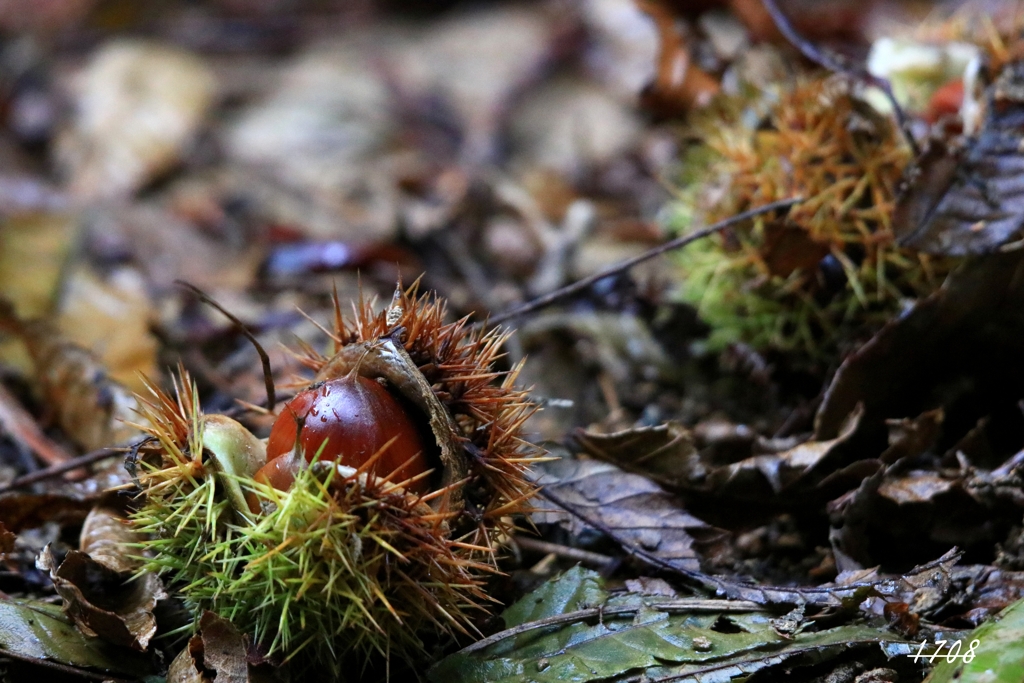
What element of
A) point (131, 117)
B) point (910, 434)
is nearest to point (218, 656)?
point (910, 434)

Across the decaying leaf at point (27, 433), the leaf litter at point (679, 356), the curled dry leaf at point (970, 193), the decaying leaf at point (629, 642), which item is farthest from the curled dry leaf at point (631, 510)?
the decaying leaf at point (27, 433)

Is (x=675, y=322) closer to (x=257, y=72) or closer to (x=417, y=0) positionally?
(x=257, y=72)

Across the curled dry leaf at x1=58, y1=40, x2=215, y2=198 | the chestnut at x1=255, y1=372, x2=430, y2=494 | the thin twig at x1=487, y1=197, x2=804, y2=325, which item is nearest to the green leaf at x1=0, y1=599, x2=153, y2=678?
the chestnut at x1=255, y1=372, x2=430, y2=494

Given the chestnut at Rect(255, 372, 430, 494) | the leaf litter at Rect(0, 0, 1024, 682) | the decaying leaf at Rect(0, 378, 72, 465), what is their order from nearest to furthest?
the chestnut at Rect(255, 372, 430, 494)
the leaf litter at Rect(0, 0, 1024, 682)
the decaying leaf at Rect(0, 378, 72, 465)

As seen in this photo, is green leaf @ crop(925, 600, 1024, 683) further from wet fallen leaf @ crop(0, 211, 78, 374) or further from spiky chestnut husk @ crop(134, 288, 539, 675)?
wet fallen leaf @ crop(0, 211, 78, 374)

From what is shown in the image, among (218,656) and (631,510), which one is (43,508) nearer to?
(218,656)

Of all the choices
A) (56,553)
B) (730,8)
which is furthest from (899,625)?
(730,8)

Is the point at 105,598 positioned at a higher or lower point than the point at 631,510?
higher
